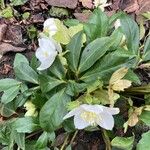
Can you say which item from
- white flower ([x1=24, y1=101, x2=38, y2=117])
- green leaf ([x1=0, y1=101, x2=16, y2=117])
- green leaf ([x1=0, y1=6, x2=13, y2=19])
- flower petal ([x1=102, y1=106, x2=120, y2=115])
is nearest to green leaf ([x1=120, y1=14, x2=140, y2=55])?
flower petal ([x1=102, y1=106, x2=120, y2=115])

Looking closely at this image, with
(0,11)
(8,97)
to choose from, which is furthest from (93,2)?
(8,97)

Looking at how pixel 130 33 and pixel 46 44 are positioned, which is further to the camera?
pixel 130 33

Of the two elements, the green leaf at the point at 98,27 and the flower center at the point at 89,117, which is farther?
the green leaf at the point at 98,27

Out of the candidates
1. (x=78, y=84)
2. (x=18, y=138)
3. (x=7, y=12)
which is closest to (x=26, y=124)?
(x=18, y=138)

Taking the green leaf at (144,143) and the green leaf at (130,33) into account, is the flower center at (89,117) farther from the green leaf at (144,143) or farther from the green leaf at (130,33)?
the green leaf at (130,33)

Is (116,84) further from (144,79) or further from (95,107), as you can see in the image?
(144,79)

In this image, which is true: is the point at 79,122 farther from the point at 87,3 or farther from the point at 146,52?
the point at 87,3

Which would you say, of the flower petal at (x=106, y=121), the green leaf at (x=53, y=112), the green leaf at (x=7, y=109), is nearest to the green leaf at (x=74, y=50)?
the green leaf at (x=53, y=112)
